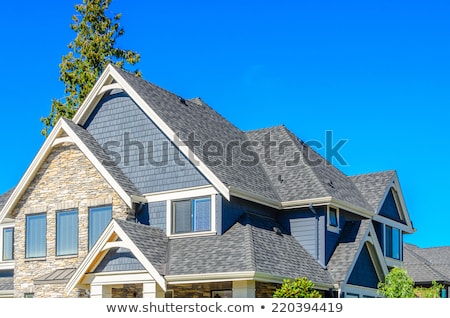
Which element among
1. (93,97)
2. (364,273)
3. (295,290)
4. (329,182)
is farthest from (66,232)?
(364,273)

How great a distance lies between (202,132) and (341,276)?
7.71 meters

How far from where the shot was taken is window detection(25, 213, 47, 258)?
29719mm

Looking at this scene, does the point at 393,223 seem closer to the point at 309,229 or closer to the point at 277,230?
the point at 309,229

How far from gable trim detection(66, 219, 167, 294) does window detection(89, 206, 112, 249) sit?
8.31ft

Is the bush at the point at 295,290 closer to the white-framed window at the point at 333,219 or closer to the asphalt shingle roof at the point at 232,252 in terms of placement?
the asphalt shingle roof at the point at 232,252

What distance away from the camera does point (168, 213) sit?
27922mm

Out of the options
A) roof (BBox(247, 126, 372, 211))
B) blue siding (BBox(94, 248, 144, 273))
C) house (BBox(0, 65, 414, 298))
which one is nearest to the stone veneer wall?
house (BBox(0, 65, 414, 298))

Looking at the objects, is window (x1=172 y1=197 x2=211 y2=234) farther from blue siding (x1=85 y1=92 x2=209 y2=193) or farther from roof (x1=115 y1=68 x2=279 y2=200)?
roof (x1=115 y1=68 x2=279 y2=200)

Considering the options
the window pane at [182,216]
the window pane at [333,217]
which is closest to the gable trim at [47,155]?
the window pane at [182,216]

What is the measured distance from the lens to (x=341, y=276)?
92.1ft

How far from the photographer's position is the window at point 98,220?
2838 centimetres

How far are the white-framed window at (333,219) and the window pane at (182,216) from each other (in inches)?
215
